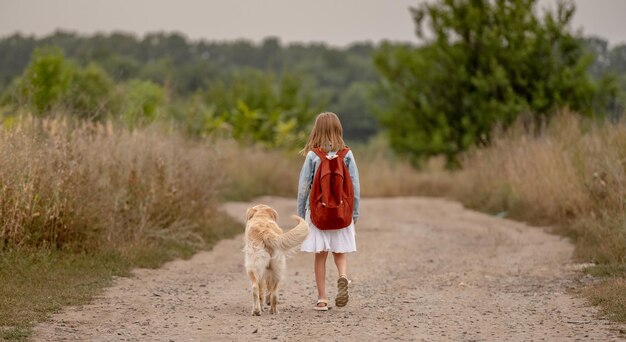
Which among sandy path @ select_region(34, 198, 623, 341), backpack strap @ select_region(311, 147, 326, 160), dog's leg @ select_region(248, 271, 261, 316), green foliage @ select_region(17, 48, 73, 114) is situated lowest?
sandy path @ select_region(34, 198, 623, 341)

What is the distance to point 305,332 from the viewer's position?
30.1 ft

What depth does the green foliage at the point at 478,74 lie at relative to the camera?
1374 inches

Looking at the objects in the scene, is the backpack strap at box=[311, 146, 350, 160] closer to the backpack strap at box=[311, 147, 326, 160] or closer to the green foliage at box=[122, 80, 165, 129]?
the backpack strap at box=[311, 147, 326, 160]

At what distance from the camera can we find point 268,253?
9.92 m

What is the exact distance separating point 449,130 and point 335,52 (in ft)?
202

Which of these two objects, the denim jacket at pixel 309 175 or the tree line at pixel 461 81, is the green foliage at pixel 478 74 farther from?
the denim jacket at pixel 309 175

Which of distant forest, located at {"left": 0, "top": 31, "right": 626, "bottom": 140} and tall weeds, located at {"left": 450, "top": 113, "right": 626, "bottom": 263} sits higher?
distant forest, located at {"left": 0, "top": 31, "right": 626, "bottom": 140}

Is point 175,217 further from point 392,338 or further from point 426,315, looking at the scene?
point 392,338

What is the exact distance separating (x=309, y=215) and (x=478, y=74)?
25.9 metres

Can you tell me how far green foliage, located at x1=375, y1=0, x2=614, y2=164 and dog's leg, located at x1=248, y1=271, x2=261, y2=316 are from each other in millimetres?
24591

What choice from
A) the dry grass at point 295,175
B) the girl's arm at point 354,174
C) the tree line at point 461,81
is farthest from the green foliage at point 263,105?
the girl's arm at point 354,174

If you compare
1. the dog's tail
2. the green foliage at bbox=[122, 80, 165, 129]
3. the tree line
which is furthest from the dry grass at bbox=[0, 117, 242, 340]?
the tree line

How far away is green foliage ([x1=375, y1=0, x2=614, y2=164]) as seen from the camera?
34.9 m

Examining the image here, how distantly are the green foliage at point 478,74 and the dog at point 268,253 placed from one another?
24.5 metres
